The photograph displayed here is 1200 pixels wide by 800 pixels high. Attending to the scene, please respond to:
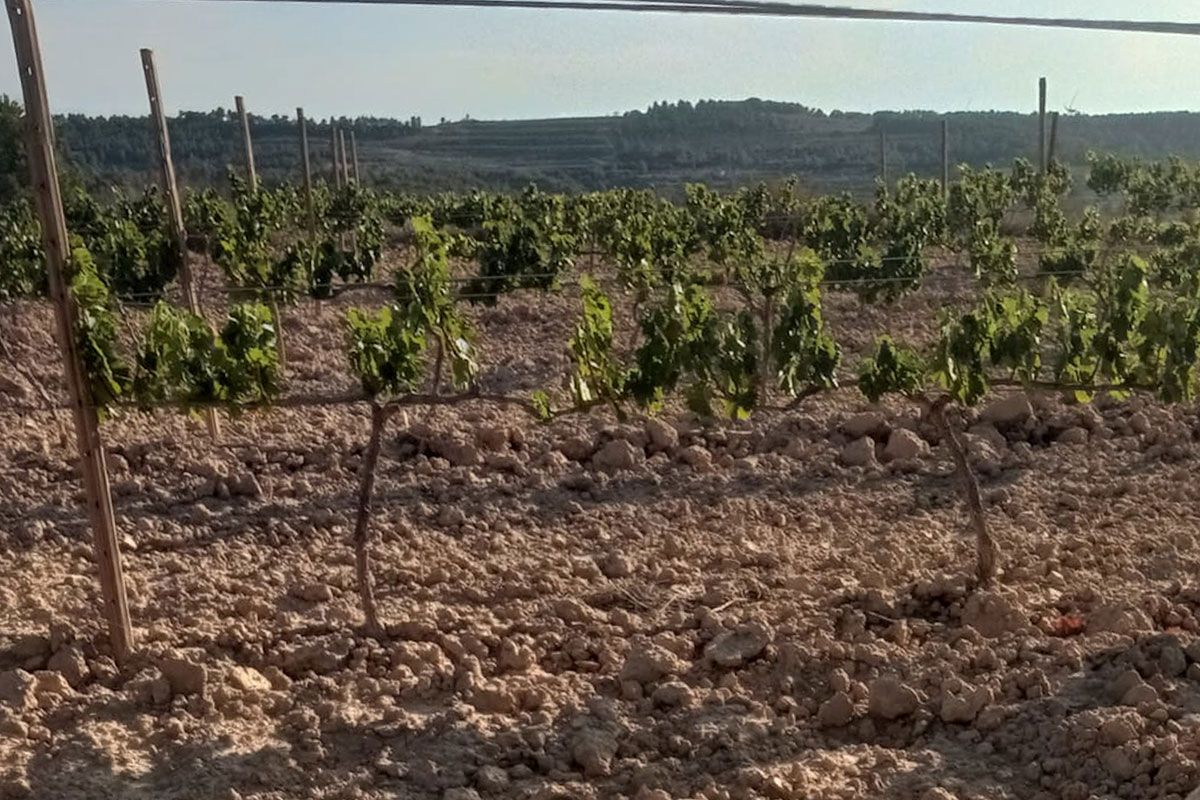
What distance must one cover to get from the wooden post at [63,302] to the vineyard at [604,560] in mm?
19

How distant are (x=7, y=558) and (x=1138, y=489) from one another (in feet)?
24.3

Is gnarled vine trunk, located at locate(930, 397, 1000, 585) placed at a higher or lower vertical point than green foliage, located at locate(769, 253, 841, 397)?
lower

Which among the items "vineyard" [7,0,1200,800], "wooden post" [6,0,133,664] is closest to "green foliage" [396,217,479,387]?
"vineyard" [7,0,1200,800]

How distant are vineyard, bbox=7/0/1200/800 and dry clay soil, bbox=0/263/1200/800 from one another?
0.02 meters

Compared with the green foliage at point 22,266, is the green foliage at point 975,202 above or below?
below

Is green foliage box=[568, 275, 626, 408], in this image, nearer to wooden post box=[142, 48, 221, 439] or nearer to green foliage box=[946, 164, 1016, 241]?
wooden post box=[142, 48, 221, 439]

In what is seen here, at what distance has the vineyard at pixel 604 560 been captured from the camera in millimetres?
5441

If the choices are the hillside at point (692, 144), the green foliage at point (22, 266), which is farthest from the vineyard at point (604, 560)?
the hillside at point (692, 144)

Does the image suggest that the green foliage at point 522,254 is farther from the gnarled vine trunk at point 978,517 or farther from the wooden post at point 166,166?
the gnarled vine trunk at point 978,517

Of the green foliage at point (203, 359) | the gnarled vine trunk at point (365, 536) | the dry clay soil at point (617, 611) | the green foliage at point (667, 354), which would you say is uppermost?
the green foliage at point (203, 359)

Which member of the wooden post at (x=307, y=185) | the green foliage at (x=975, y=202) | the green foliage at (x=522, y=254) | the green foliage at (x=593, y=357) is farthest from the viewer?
the green foliage at (x=975, y=202)

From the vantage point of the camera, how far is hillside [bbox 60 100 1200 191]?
41125 mm

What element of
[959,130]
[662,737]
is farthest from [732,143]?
[662,737]

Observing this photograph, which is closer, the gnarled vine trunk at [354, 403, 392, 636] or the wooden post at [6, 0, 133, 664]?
the wooden post at [6, 0, 133, 664]
